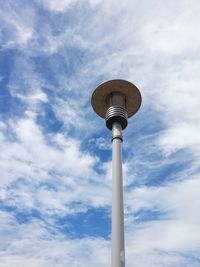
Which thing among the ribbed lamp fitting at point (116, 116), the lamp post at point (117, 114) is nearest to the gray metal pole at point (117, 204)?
the lamp post at point (117, 114)

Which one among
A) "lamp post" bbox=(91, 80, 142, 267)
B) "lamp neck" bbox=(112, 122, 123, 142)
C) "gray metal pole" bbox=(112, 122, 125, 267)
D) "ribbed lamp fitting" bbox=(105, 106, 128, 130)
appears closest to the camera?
"gray metal pole" bbox=(112, 122, 125, 267)

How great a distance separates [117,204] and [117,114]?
7.45 meters

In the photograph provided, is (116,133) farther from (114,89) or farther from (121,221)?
(121,221)

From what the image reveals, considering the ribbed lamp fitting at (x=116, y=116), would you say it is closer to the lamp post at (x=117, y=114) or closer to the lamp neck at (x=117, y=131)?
the lamp post at (x=117, y=114)

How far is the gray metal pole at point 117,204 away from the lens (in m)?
20.8

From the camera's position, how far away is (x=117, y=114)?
26812mm

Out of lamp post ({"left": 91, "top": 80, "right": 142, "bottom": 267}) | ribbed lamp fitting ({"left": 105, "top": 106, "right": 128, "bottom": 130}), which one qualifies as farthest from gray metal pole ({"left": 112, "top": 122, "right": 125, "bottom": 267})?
ribbed lamp fitting ({"left": 105, "top": 106, "right": 128, "bottom": 130})

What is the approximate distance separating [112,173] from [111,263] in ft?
19.8

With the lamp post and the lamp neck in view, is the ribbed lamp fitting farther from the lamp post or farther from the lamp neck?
the lamp neck

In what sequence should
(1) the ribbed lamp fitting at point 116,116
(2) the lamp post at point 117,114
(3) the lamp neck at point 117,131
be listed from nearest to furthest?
(2) the lamp post at point 117,114 < (3) the lamp neck at point 117,131 < (1) the ribbed lamp fitting at point 116,116

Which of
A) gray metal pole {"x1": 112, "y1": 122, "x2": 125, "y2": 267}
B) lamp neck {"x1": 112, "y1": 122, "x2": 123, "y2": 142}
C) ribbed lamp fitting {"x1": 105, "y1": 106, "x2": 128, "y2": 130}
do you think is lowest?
gray metal pole {"x1": 112, "y1": 122, "x2": 125, "y2": 267}

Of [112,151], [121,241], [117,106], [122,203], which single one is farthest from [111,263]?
[117,106]

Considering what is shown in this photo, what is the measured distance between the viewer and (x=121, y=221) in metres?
22.0

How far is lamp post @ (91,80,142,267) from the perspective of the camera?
21891 mm
